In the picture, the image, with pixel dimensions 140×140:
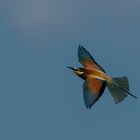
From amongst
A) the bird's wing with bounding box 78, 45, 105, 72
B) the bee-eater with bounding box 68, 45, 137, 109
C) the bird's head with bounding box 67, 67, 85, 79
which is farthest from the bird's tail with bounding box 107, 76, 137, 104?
the bird's wing with bounding box 78, 45, 105, 72

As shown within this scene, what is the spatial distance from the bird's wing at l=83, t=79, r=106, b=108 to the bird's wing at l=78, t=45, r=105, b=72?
939mm

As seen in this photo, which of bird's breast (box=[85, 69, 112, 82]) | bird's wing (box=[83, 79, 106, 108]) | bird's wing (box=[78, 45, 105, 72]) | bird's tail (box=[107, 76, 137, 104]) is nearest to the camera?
bird's tail (box=[107, 76, 137, 104])

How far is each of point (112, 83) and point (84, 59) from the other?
1.86 m

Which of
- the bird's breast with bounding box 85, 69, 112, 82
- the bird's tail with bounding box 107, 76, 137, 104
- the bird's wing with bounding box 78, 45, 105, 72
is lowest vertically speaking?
the bird's tail with bounding box 107, 76, 137, 104

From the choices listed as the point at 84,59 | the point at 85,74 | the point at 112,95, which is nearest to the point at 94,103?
the point at 112,95

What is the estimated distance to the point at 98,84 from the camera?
1170cm

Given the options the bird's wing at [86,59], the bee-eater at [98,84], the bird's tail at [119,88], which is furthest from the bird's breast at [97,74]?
the bird's wing at [86,59]

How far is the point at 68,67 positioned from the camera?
40.7 ft

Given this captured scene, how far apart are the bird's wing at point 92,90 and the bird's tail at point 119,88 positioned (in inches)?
7.3

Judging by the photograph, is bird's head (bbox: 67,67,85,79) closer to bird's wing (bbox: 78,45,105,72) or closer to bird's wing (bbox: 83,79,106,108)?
bird's wing (bbox: 83,79,106,108)

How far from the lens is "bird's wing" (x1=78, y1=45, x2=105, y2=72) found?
42.3 ft

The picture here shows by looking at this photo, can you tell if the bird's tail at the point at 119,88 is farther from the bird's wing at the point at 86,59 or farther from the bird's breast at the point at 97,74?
the bird's wing at the point at 86,59

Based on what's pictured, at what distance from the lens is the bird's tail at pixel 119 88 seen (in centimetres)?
1104

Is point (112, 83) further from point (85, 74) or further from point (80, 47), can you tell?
point (80, 47)
